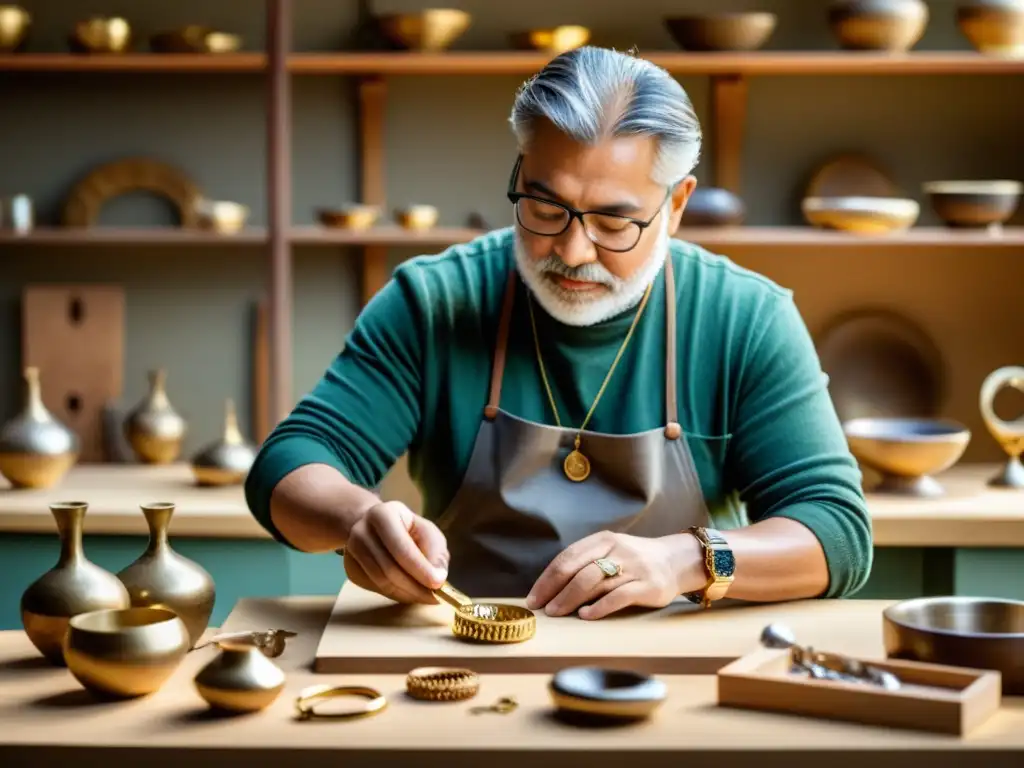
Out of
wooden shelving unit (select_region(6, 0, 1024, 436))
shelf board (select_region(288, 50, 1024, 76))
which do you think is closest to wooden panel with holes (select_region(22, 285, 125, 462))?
wooden shelving unit (select_region(6, 0, 1024, 436))

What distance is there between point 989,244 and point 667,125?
195 centimetres

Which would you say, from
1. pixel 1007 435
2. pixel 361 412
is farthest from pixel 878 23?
pixel 361 412

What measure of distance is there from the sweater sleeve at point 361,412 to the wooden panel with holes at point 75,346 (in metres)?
1.92

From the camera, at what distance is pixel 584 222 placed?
85.2 inches

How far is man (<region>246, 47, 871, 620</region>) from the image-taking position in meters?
2.12

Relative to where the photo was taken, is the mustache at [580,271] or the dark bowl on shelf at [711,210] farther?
the dark bowl on shelf at [711,210]

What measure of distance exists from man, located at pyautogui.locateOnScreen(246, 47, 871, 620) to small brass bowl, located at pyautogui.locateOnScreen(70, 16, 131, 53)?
1743mm

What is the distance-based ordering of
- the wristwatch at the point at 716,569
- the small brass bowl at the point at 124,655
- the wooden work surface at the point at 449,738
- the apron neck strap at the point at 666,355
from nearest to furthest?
1. the wooden work surface at the point at 449,738
2. the small brass bowl at the point at 124,655
3. the wristwatch at the point at 716,569
4. the apron neck strap at the point at 666,355

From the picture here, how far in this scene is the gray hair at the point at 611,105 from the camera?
2.14 metres

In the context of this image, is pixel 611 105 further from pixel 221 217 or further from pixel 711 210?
pixel 221 217

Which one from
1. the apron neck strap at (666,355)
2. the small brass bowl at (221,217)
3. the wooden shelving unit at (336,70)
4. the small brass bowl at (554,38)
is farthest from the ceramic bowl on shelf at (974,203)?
the small brass bowl at (221,217)

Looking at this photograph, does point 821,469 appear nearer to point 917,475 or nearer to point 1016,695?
point 1016,695

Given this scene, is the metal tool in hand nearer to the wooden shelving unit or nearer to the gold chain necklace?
the gold chain necklace

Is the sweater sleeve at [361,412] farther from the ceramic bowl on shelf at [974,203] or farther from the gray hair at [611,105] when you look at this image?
the ceramic bowl on shelf at [974,203]
